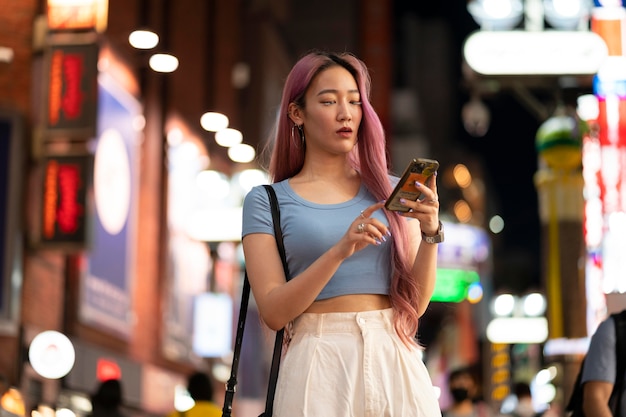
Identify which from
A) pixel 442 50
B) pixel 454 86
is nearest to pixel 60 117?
pixel 442 50

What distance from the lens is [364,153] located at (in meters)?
4.11

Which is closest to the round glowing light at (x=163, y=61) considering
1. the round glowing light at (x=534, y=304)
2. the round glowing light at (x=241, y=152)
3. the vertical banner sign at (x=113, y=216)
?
the vertical banner sign at (x=113, y=216)

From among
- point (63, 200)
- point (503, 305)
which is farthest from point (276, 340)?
point (503, 305)

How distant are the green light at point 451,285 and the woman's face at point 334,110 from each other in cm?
2844

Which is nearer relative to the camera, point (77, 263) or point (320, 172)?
point (320, 172)

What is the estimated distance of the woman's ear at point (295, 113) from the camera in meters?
4.15

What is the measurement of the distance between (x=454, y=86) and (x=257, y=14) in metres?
43.5

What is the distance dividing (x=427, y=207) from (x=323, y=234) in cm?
38

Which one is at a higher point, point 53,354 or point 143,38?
point 143,38

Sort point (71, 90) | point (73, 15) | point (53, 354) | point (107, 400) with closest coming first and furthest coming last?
point (107, 400), point (71, 90), point (73, 15), point (53, 354)

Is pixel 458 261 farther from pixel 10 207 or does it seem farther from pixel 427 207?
pixel 427 207

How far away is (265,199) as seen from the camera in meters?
4.01

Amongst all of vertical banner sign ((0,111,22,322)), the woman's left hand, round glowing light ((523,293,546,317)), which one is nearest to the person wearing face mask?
vertical banner sign ((0,111,22,322))

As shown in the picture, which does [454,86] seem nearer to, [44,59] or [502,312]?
[502,312]
